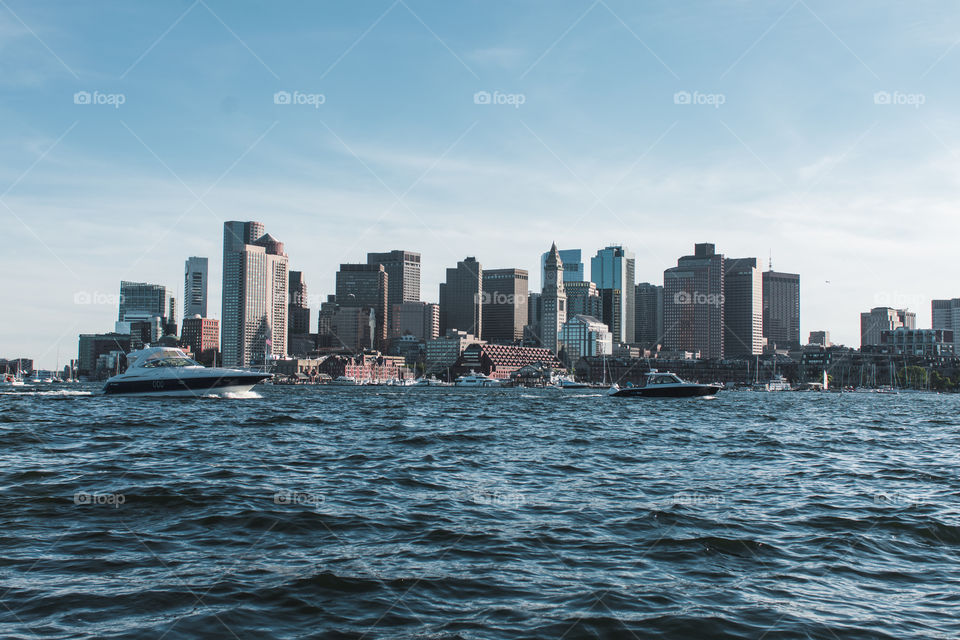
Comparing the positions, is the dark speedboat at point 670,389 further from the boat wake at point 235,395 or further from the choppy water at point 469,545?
the choppy water at point 469,545

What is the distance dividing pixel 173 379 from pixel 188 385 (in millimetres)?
1618

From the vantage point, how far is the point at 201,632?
9945 mm

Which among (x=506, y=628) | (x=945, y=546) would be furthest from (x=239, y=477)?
(x=945, y=546)

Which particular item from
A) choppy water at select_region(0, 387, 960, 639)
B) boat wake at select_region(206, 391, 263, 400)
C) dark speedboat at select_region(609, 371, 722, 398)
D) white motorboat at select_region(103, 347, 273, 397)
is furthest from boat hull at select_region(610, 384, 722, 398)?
choppy water at select_region(0, 387, 960, 639)

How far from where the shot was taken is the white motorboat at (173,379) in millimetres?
78688

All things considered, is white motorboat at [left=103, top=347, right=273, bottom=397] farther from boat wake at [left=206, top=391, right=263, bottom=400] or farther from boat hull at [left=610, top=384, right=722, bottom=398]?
boat hull at [left=610, top=384, right=722, bottom=398]

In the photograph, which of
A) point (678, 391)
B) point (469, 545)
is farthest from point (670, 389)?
point (469, 545)

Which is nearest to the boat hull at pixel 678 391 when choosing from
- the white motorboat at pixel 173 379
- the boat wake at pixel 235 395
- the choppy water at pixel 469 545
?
the white motorboat at pixel 173 379

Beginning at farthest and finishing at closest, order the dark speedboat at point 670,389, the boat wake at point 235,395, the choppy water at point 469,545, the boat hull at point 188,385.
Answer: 1. the dark speedboat at point 670,389
2. the boat wake at point 235,395
3. the boat hull at point 188,385
4. the choppy water at point 469,545

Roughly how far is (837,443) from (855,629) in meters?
32.1

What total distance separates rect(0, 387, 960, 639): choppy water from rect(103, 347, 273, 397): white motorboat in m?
49.5

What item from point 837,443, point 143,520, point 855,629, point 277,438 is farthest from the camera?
point 837,443

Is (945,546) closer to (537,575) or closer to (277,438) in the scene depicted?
(537,575)

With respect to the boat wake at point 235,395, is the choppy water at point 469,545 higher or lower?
higher
